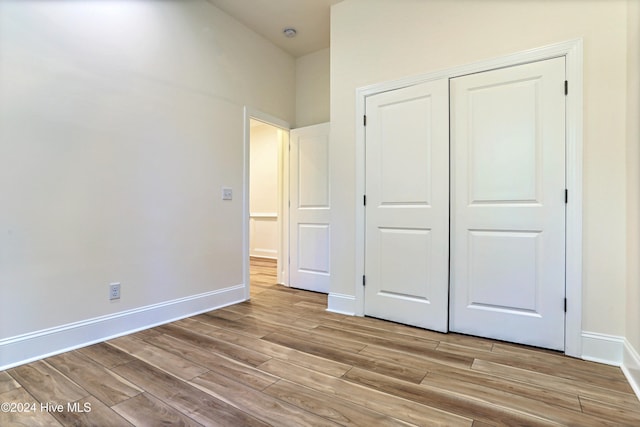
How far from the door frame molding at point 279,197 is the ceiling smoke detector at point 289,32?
90 cm

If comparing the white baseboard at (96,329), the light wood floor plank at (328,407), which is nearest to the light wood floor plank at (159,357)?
the white baseboard at (96,329)

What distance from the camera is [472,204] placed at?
2.29 meters

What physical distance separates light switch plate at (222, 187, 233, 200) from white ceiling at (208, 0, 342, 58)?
1749 mm

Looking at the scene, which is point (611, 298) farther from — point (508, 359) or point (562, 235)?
point (508, 359)

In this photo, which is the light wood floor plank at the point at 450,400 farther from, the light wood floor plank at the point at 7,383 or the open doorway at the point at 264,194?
the open doorway at the point at 264,194

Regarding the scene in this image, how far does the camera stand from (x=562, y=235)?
2.00 meters

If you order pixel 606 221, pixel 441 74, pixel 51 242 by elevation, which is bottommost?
pixel 51 242

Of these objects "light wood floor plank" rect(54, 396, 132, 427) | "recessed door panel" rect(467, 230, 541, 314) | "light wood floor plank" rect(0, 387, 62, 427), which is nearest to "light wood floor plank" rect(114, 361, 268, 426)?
"light wood floor plank" rect(54, 396, 132, 427)

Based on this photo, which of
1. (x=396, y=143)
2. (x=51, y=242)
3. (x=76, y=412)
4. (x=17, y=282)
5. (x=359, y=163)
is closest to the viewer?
(x=76, y=412)

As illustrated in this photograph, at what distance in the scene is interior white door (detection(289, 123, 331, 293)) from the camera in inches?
141

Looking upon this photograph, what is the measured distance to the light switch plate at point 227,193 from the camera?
3.08m

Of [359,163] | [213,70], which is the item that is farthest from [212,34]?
[359,163]

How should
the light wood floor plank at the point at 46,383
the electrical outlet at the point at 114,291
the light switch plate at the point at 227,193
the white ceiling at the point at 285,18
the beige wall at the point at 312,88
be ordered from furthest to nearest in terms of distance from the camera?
the beige wall at the point at 312,88
the light switch plate at the point at 227,193
the white ceiling at the point at 285,18
the electrical outlet at the point at 114,291
the light wood floor plank at the point at 46,383

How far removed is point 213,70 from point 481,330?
10.5ft
